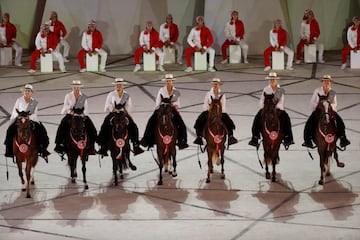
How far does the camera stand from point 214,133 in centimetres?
1343

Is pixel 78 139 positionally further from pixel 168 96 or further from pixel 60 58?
pixel 60 58

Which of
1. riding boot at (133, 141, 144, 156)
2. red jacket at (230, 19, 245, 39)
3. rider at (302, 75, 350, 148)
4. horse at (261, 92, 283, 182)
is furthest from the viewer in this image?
red jacket at (230, 19, 245, 39)

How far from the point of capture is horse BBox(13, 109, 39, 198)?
12812 millimetres

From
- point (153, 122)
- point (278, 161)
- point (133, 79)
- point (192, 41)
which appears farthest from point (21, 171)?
point (192, 41)

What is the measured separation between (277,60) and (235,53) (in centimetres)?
127

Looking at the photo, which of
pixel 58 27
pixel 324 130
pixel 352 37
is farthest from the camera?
pixel 58 27

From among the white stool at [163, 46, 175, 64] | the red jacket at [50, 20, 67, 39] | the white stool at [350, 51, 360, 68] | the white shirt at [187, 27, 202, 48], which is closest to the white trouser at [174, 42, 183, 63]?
the white stool at [163, 46, 175, 64]

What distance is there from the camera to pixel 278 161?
46.4 ft

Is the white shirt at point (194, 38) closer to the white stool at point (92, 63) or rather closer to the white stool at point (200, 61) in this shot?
the white stool at point (200, 61)

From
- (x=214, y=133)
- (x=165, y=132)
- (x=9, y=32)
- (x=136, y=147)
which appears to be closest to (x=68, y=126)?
(x=136, y=147)

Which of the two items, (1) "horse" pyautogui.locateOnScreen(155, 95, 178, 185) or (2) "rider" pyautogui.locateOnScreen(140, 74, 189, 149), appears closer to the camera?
(1) "horse" pyautogui.locateOnScreen(155, 95, 178, 185)

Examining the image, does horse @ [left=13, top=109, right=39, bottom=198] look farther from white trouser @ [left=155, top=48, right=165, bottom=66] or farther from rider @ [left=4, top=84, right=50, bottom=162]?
white trouser @ [left=155, top=48, right=165, bottom=66]

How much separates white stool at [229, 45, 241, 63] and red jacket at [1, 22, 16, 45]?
530 centimetres

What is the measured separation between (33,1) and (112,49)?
100.0 inches
